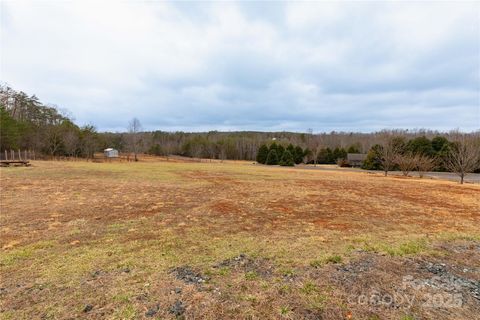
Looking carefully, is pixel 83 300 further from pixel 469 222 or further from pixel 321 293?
pixel 469 222

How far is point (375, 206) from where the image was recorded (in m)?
10.0

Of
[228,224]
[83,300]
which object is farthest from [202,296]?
[228,224]

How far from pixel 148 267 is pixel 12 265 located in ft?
7.57

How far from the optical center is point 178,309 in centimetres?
311

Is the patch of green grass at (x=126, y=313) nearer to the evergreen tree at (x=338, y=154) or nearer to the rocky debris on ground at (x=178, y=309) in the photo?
the rocky debris on ground at (x=178, y=309)

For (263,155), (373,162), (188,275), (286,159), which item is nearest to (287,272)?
(188,275)

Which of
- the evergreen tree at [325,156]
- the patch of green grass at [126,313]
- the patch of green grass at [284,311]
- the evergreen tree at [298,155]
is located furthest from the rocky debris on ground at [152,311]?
the evergreen tree at [325,156]

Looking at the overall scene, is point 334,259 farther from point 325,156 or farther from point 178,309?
point 325,156

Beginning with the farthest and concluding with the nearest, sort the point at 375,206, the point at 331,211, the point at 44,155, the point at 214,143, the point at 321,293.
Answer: the point at 214,143, the point at 44,155, the point at 375,206, the point at 331,211, the point at 321,293

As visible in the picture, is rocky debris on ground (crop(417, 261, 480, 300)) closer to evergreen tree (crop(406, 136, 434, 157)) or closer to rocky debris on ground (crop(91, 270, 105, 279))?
rocky debris on ground (crop(91, 270, 105, 279))

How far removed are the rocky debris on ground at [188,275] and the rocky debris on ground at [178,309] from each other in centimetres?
55

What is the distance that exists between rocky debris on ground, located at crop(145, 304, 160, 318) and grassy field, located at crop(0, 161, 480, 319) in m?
0.01

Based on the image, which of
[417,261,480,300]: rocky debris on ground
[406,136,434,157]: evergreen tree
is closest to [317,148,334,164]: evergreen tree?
[406,136,434,157]: evergreen tree

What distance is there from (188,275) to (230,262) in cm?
81
